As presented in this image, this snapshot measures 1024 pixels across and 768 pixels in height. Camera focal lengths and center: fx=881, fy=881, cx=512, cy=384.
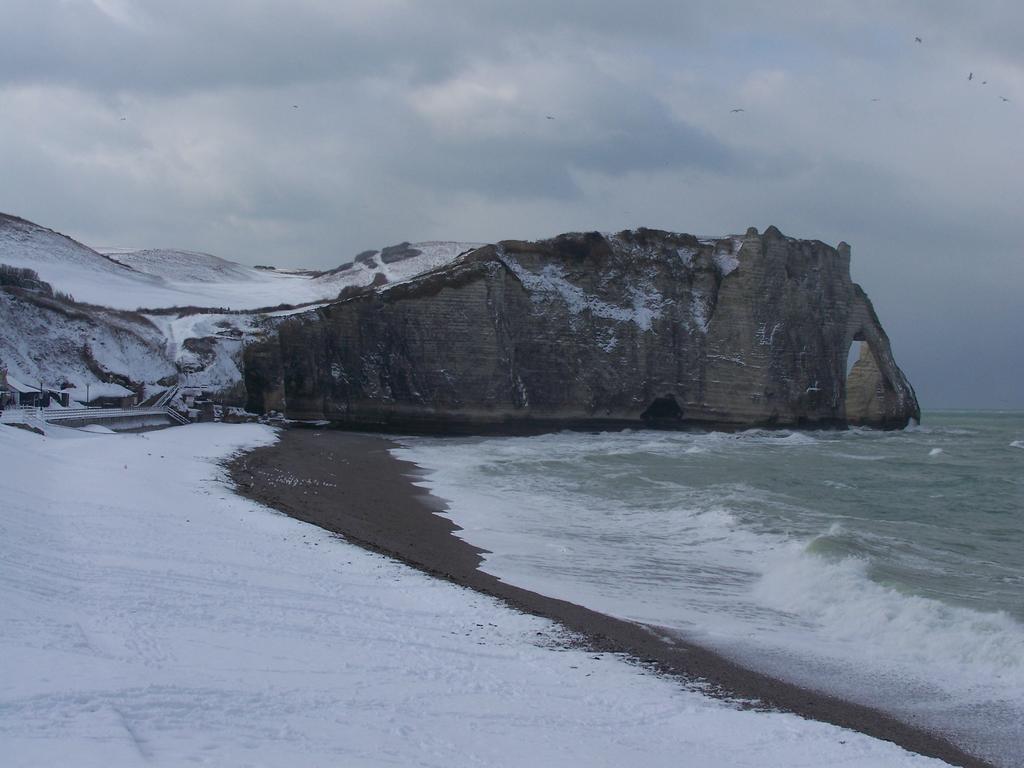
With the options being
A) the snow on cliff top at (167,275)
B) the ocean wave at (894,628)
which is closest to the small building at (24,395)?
the snow on cliff top at (167,275)

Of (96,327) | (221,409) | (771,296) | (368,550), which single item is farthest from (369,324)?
(368,550)

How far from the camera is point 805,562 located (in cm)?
1326

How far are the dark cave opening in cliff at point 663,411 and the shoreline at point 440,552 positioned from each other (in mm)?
24047

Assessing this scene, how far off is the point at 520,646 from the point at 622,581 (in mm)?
4173

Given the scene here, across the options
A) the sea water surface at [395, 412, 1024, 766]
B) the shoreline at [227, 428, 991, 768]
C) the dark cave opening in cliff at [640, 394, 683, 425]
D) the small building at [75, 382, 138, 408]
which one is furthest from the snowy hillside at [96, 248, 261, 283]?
the sea water surface at [395, 412, 1024, 766]

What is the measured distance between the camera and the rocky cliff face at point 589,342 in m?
44.8

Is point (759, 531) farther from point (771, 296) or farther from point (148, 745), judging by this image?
point (771, 296)

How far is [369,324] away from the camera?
45.6m

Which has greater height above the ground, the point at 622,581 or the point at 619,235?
the point at 619,235

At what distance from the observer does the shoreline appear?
25.3ft

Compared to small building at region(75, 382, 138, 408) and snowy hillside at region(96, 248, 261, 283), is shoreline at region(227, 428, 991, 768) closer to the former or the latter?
small building at region(75, 382, 138, 408)

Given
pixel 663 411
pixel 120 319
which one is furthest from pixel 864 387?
pixel 120 319

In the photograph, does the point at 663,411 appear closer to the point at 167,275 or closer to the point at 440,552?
the point at 440,552

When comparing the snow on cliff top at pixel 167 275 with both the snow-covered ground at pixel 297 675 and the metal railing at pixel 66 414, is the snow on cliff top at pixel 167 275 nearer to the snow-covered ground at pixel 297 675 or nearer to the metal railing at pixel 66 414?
the metal railing at pixel 66 414
